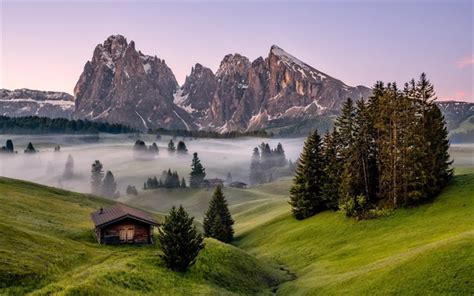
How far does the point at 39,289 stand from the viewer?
1271 inches

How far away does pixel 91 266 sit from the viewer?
4116 cm

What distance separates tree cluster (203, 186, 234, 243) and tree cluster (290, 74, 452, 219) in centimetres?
1454

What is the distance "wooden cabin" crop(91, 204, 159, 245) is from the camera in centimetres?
5378

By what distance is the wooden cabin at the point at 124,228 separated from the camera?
53781 millimetres

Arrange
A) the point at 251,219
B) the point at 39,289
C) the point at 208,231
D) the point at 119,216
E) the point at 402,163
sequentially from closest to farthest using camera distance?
the point at 39,289, the point at 119,216, the point at 402,163, the point at 208,231, the point at 251,219

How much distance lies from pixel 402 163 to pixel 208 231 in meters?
39.7

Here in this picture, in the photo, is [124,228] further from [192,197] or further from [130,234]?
[192,197]

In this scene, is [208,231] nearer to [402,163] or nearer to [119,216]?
[119,216]

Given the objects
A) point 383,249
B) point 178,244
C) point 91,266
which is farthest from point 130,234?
point 383,249

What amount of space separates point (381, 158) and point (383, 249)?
23329 mm

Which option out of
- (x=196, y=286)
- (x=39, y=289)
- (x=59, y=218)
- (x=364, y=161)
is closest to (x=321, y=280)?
(x=196, y=286)

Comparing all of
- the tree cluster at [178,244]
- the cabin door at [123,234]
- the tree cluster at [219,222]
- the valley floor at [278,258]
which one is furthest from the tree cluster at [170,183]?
the tree cluster at [178,244]

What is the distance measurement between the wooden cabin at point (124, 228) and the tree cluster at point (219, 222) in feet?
91.8

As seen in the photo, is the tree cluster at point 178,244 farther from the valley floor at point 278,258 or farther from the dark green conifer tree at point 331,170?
the dark green conifer tree at point 331,170
